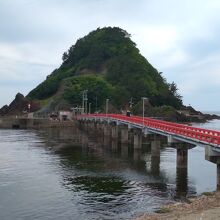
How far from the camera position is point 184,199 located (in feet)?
116

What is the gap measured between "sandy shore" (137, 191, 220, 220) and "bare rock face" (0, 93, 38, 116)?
151730mm

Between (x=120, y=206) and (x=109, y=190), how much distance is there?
6028 millimetres

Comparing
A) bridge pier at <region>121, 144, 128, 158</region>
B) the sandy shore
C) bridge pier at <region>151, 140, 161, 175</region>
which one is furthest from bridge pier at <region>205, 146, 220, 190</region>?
bridge pier at <region>121, 144, 128, 158</region>

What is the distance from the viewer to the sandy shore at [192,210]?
2642 centimetres

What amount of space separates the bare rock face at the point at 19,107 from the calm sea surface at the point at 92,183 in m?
115

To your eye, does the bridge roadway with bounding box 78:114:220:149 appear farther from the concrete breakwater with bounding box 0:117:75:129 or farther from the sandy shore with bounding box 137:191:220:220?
the concrete breakwater with bounding box 0:117:75:129

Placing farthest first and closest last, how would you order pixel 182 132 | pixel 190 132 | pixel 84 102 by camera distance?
pixel 84 102 < pixel 182 132 < pixel 190 132

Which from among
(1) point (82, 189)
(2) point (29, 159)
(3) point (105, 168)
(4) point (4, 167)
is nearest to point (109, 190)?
(1) point (82, 189)

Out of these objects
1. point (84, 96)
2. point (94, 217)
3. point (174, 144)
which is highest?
point (84, 96)

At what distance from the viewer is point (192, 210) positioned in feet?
95.5

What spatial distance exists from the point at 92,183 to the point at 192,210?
15076 mm

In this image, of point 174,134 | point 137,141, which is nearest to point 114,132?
point 137,141

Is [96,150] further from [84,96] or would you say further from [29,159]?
[84,96]

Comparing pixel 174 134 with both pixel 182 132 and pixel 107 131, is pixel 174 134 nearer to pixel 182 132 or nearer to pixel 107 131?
pixel 182 132
